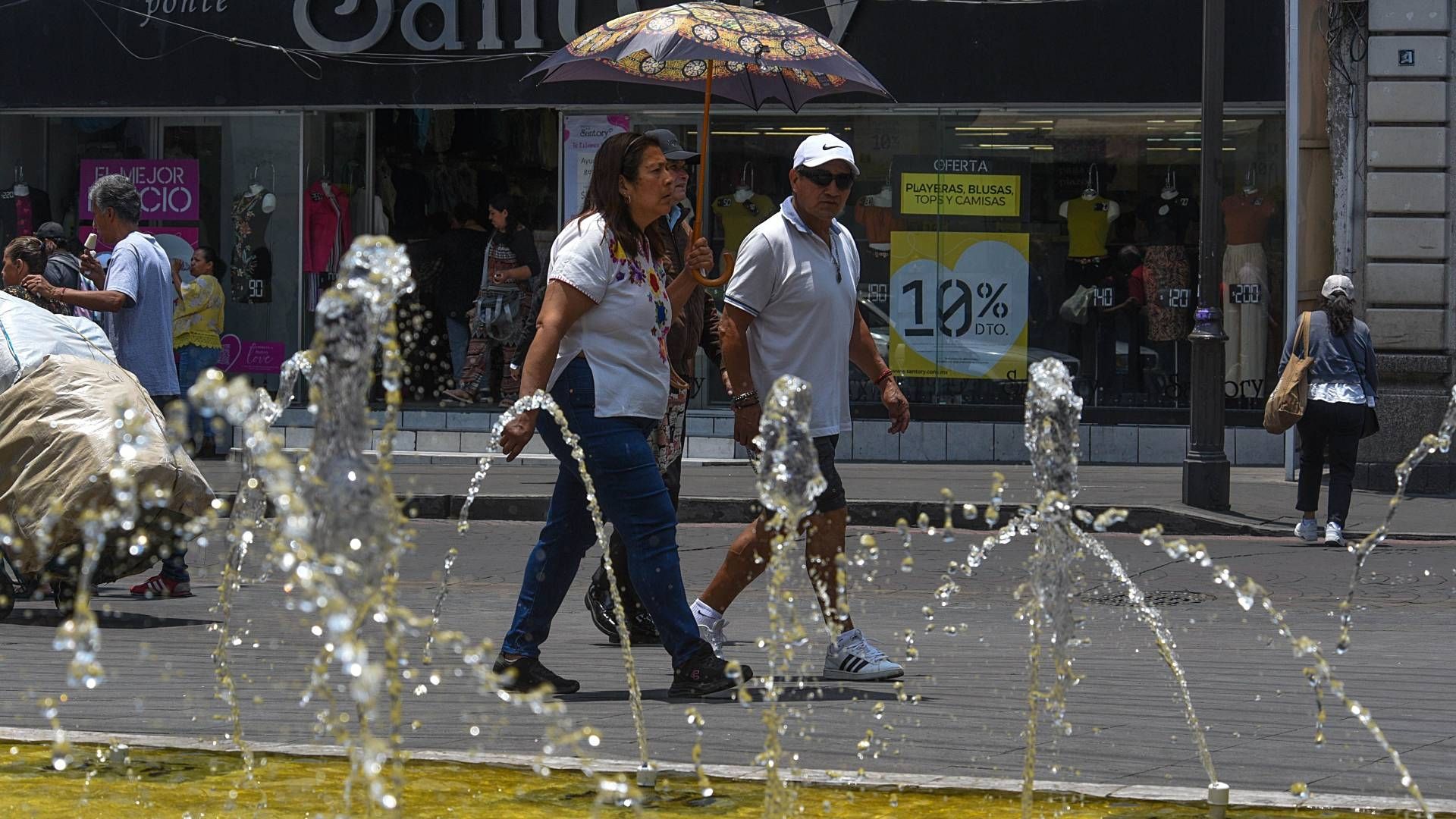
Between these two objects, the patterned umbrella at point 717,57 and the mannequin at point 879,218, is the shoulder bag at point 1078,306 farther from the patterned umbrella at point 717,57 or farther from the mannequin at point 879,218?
the patterned umbrella at point 717,57

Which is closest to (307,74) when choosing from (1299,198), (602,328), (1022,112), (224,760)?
(1022,112)

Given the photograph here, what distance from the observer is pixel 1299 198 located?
16.0 m

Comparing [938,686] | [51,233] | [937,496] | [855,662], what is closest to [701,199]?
[855,662]

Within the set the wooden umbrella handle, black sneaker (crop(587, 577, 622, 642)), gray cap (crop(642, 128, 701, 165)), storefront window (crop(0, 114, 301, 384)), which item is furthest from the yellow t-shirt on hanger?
gray cap (crop(642, 128, 701, 165))

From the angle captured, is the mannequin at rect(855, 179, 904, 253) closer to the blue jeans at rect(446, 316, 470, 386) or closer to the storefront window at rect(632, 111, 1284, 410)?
the storefront window at rect(632, 111, 1284, 410)

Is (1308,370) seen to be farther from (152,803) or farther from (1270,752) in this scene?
(152,803)

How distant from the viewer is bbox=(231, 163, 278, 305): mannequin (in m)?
18.3

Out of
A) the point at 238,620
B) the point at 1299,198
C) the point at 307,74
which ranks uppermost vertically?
the point at 307,74

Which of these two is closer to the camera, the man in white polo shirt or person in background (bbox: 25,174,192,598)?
the man in white polo shirt

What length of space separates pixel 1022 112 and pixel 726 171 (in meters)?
2.51

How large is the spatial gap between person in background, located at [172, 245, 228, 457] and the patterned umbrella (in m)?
8.14

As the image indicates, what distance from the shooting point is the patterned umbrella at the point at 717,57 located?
8.37 meters

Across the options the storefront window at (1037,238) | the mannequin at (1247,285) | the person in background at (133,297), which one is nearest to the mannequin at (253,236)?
the storefront window at (1037,238)

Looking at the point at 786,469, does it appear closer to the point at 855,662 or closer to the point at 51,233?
the point at 855,662
